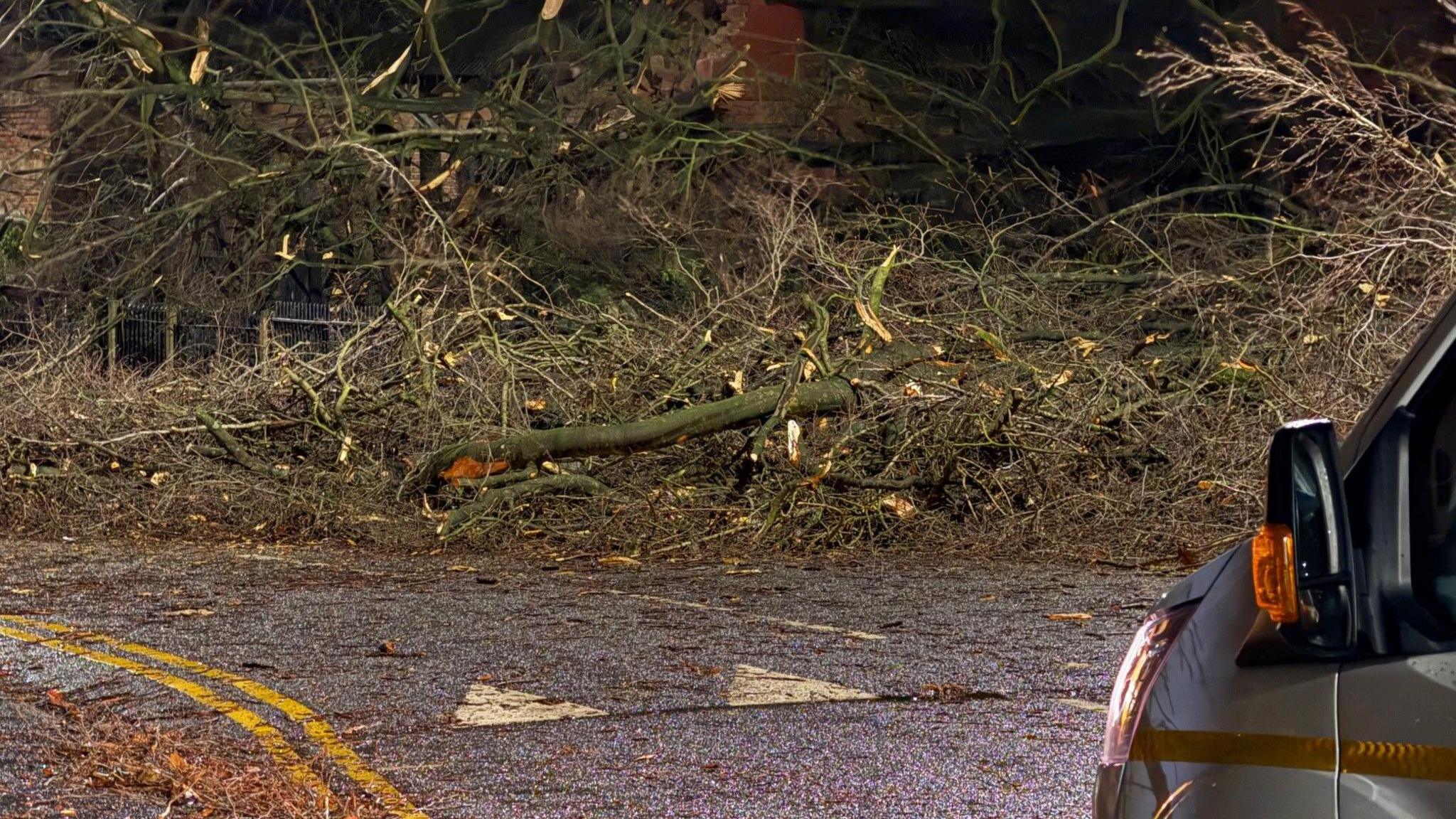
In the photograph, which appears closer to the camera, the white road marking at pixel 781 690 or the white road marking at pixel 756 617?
the white road marking at pixel 781 690

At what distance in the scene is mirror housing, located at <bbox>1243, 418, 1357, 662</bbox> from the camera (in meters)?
1.82

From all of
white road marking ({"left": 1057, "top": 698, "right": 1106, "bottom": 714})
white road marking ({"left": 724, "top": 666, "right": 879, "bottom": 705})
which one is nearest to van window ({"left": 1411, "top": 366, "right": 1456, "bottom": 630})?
white road marking ({"left": 1057, "top": 698, "right": 1106, "bottom": 714})

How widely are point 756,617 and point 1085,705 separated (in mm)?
2507

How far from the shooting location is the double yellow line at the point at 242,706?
4.67 m

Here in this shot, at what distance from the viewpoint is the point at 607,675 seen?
6.58 m

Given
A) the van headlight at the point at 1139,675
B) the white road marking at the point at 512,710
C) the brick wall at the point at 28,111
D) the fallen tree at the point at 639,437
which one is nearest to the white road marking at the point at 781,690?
the white road marking at the point at 512,710

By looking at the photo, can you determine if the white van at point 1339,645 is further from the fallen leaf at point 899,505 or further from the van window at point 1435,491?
the fallen leaf at point 899,505

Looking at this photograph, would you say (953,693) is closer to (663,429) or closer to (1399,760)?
(1399,760)

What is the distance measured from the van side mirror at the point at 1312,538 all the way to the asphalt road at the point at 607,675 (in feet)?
9.18

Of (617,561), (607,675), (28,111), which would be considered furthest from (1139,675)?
(28,111)

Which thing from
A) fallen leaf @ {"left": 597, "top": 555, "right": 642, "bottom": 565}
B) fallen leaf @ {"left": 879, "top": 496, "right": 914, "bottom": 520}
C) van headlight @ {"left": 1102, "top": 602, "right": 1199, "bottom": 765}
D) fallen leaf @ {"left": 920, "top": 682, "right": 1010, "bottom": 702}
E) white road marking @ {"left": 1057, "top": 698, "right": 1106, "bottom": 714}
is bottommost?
fallen leaf @ {"left": 597, "top": 555, "right": 642, "bottom": 565}

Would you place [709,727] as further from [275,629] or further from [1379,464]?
[1379,464]

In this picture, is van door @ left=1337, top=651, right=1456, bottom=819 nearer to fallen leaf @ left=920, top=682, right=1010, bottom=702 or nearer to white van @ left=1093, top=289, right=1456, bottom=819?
white van @ left=1093, top=289, right=1456, bottom=819

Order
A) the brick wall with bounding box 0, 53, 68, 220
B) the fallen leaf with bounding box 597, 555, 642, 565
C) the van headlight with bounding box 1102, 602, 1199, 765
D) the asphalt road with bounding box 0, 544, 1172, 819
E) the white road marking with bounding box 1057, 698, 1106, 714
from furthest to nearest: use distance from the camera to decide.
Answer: the brick wall with bounding box 0, 53, 68, 220
the fallen leaf with bounding box 597, 555, 642, 565
the white road marking with bounding box 1057, 698, 1106, 714
the asphalt road with bounding box 0, 544, 1172, 819
the van headlight with bounding box 1102, 602, 1199, 765
